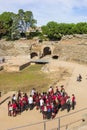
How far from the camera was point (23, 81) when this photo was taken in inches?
1275

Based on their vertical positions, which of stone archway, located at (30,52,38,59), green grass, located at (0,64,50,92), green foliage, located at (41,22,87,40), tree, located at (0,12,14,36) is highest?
tree, located at (0,12,14,36)

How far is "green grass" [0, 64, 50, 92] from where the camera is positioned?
95.5 ft

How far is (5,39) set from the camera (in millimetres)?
62594

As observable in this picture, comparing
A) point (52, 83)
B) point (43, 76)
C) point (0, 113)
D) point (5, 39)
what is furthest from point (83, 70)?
point (5, 39)

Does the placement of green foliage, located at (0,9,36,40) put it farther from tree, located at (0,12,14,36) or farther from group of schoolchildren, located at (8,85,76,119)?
group of schoolchildren, located at (8,85,76,119)

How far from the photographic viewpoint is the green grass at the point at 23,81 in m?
29.1

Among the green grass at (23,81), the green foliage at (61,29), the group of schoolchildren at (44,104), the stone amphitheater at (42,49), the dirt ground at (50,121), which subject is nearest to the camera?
the dirt ground at (50,121)

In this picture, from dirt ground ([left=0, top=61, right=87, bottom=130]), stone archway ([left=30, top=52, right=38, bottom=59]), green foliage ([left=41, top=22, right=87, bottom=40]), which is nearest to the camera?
dirt ground ([left=0, top=61, right=87, bottom=130])

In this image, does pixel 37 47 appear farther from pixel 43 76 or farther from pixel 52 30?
pixel 43 76

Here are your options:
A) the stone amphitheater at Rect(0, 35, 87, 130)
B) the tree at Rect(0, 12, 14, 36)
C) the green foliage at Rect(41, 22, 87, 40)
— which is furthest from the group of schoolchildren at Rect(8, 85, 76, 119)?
the tree at Rect(0, 12, 14, 36)

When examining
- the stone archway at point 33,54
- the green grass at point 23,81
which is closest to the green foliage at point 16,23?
the stone archway at point 33,54

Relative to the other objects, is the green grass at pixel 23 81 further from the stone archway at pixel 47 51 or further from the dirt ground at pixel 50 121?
the stone archway at pixel 47 51

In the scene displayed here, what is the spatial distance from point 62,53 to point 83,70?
14877 mm

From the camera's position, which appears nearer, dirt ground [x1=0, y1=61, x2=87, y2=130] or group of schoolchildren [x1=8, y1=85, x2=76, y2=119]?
dirt ground [x1=0, y1=61, x2=87, y2=130]
